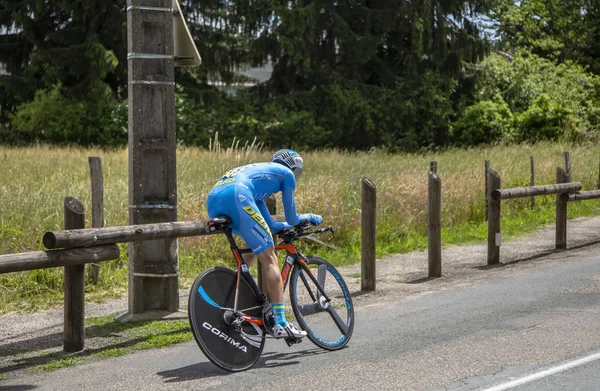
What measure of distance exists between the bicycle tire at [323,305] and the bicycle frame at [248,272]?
43 mm

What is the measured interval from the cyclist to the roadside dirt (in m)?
1.89

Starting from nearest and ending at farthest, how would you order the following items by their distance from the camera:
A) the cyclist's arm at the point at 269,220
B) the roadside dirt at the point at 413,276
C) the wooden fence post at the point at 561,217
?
the cyclist's arm at the point at 269,220 < the roadside dirt at the point at 413,276 < the wooden fence post at the point at 561,217

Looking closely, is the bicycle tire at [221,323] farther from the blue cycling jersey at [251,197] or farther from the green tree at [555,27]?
the green tree at [555,27]

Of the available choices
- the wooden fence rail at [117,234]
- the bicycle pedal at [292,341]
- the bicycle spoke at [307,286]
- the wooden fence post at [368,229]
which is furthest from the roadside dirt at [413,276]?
the bicycle spoke at [307,286]

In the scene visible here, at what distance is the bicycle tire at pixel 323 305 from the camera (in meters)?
8.27

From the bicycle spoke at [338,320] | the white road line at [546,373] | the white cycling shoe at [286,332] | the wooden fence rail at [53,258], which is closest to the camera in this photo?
the white road line at [546,373]

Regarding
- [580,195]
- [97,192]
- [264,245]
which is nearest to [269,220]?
[264,245]

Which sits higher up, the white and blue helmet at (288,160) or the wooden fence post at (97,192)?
the white and blue helmet at (288,160)

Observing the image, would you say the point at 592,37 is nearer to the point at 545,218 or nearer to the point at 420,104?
the point at 420,104

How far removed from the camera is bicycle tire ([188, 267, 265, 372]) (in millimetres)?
7434

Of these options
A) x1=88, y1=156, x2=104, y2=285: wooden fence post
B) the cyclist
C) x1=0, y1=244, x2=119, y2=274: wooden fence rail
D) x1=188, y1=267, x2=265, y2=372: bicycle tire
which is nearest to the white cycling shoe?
the cyclist

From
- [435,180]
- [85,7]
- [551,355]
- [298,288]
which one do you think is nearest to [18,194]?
[435,180]

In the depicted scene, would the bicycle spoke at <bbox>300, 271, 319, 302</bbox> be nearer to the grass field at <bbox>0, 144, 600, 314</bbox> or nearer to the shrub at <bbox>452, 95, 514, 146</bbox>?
the grass field at <bbox>0, 144, 600, 314</bbox>

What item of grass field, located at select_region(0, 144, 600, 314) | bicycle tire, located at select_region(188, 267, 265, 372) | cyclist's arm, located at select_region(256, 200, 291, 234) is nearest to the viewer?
bicycle tire, located at select_region(188, 267, 265, 372)
